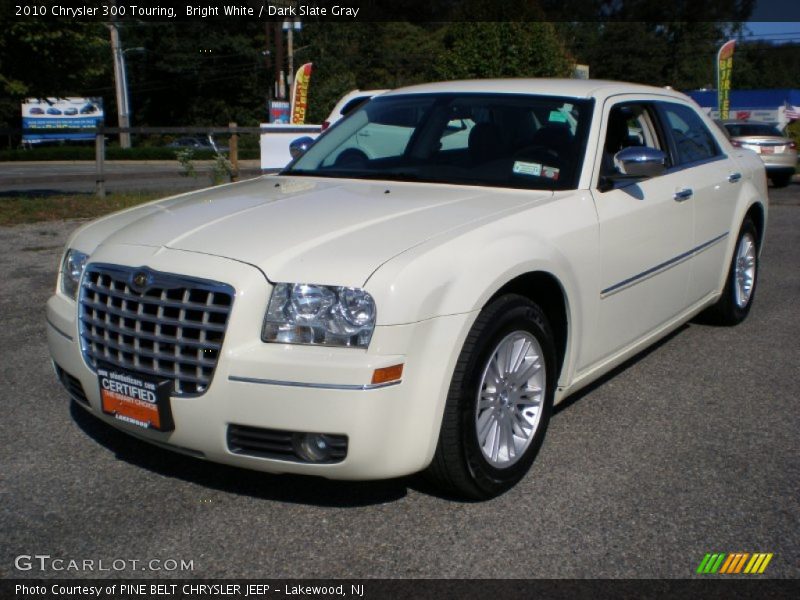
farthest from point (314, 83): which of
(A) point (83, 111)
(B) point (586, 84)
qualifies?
(B) point (586, 84)

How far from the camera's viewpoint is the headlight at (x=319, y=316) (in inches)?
118

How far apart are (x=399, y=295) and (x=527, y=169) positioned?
4.89 feet

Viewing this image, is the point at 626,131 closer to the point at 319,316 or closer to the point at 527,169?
the point at 527,169

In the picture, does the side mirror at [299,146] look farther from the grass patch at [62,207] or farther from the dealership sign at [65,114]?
the dealership sign at [65,114]

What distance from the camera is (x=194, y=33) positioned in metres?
64.5

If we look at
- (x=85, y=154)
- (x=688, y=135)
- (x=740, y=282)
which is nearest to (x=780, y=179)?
(x=740, y=282)

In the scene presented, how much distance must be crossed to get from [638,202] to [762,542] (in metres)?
1.80

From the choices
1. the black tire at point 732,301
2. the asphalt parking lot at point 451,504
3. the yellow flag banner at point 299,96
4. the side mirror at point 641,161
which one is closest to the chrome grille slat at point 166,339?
the asphalt parking lot at point 451,504

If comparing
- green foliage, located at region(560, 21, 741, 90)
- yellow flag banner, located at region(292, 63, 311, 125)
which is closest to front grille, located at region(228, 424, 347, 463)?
yellow flag banner, located at region(292, 63, 311, 125)

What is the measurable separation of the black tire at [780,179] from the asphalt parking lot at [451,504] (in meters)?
16.7

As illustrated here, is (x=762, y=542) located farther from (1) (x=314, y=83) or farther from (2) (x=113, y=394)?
(1) (x=314, y=83)

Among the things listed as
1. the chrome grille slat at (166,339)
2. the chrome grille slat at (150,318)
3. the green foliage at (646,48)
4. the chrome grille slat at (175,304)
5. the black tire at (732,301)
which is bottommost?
the black tire at (732,301)
